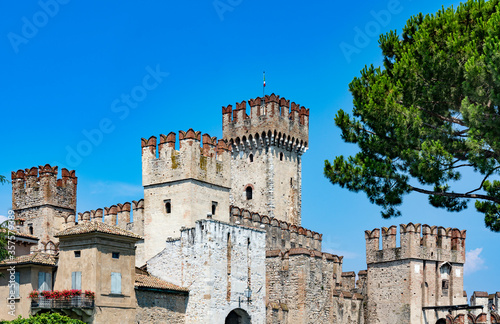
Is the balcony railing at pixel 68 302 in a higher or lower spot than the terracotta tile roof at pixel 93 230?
lower

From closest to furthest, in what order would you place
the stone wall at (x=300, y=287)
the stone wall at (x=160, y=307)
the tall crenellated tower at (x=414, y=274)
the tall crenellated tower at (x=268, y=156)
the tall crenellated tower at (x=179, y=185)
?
the stone wall at (x=160, y=307) → the tall crenellated tower at (x=179, y=185) → the stone wall at (x=300, y=287) → the tall crenellated tower at (x=414, y=274) → the tall crenellated tower at (x=268, y=156)

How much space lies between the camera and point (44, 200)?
51219 millimetres

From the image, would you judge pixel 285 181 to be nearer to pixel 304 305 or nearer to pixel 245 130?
pixel 245 130

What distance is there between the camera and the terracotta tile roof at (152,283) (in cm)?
3719

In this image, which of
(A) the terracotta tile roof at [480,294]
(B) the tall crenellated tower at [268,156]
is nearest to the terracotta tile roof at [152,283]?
(B) the tall crenellated tower at [268,156]

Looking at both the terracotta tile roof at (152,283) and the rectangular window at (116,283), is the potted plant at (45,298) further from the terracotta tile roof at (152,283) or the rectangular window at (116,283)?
the terracotta tile roof at (152,283)

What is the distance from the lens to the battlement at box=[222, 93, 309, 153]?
58188mm

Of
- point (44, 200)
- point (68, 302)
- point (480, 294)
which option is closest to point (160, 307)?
point (68, 302)

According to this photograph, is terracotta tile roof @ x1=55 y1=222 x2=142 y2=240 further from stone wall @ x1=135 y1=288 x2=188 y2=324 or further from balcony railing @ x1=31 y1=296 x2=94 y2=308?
balcony railing @ x1=31 y1=296 x2=94 y2=308

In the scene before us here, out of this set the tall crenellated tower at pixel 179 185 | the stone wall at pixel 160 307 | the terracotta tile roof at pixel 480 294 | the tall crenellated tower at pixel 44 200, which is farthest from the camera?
the terracotta tile roof at pixel 480 294

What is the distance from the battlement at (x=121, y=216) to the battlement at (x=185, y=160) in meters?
3.81

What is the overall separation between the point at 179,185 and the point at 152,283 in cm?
677

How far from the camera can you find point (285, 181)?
58.0 metres

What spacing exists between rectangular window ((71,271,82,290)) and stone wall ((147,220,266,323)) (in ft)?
18.7
